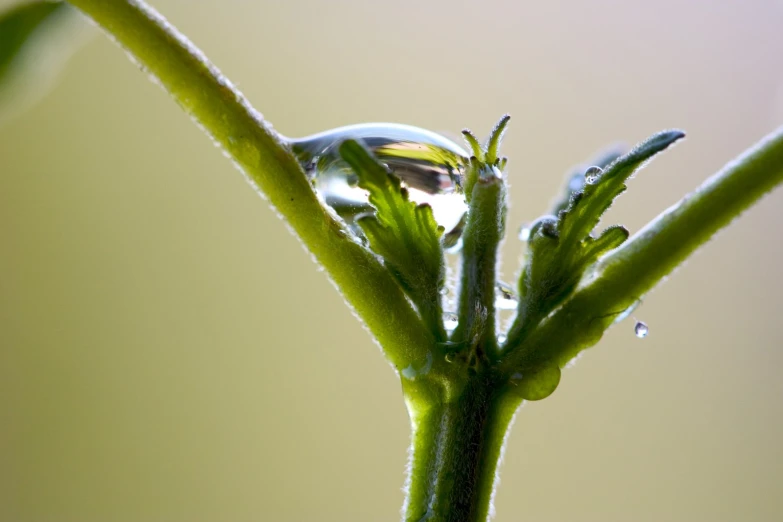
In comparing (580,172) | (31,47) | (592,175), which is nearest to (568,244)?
(592,175)

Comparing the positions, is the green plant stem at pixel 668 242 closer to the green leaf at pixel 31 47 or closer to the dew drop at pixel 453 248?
the dew drop at pixel 453 248

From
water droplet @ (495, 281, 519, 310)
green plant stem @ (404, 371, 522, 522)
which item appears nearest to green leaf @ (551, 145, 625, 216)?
water droplet @ (495, 281, 519, 310)

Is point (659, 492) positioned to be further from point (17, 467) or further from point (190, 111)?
point (190, 111)

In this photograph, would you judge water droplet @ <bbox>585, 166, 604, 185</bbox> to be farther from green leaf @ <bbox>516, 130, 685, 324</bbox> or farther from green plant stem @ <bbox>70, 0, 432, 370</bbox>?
green plant stem @ <bbox>70, 0, 432, 370</bbox>

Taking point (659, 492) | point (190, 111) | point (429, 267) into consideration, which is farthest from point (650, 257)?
point (659, 492)

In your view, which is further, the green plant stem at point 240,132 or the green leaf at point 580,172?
the green leaf at point 580,172

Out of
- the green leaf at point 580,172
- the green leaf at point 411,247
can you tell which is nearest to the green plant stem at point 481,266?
the green leaf at point 411,247

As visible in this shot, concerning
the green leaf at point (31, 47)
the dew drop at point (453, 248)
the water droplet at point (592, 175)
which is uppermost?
the green leaf at point (31, 47)

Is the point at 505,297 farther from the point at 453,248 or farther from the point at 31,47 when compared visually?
the point at 31,47

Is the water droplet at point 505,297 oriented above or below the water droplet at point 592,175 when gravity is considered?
below
